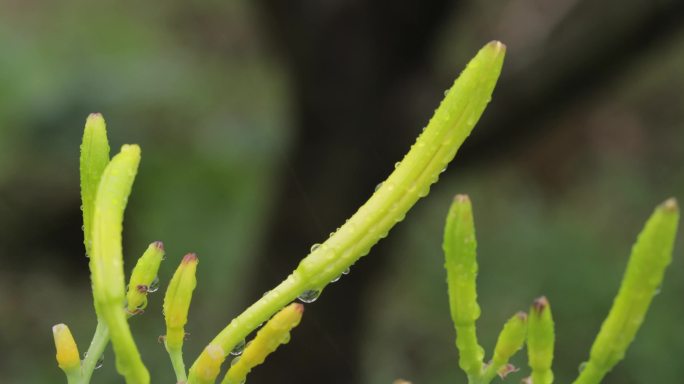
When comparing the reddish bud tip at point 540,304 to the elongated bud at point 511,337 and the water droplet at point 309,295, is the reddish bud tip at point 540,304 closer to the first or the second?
the elongated bud at point 511,337

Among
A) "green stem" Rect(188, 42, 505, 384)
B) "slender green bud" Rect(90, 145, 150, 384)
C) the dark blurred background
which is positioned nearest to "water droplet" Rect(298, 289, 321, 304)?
"green stem" Rect(188, 42, 505, 384)

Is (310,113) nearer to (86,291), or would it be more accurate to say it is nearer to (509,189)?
(86,291)

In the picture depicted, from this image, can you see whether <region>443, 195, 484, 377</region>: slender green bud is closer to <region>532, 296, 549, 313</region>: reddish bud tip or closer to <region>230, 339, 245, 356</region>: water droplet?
<region>532, 296, 549, 313</region>: reddish bud tip

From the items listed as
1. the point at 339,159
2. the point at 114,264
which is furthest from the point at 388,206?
the point at 339,159

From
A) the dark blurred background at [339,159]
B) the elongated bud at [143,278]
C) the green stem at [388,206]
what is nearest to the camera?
the green stem at [388,206]

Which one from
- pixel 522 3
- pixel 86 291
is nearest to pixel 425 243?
pixel 522 3

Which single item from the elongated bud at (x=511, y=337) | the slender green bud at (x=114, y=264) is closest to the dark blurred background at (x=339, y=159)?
the elongated bud at (x=511, y=337)

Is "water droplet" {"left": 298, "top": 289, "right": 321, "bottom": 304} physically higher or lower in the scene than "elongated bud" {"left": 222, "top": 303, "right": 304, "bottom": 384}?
higher
